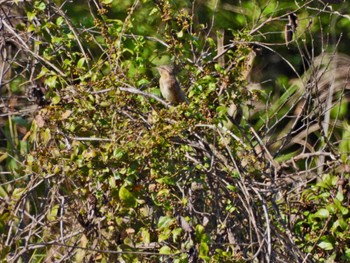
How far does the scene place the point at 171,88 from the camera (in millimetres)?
4309

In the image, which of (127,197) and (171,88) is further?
(171,88)

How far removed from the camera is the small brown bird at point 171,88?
4.23 metres

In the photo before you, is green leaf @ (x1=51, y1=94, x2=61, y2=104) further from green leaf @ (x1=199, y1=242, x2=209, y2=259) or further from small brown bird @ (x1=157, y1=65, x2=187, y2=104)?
green leaf @ (x1=199, y1=242, x2=209, y2=259)

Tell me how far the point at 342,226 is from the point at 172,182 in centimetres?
80

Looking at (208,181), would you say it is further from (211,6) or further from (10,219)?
(211,6)

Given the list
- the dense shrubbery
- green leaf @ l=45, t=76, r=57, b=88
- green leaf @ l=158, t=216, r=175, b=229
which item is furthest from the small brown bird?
green leaf @ l=158, t=216, r=175, b=229

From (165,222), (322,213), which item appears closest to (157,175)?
(165,222)

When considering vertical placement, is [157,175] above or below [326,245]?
above

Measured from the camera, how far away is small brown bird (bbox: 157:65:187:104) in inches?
166

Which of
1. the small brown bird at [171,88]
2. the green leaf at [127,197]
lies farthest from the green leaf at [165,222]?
the small brown bird at [171,88]

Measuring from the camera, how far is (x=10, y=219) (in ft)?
12.3

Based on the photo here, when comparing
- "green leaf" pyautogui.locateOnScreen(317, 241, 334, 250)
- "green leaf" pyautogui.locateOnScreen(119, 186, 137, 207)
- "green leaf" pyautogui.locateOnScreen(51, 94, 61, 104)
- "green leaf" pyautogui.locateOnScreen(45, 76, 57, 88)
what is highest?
"green leaf" pyautogui.locateOnScreen(45, 76, 57, 88)

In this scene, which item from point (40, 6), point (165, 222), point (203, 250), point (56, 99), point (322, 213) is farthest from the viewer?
point (40, 6)

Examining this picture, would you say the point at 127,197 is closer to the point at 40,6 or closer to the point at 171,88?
the point at 171,88
